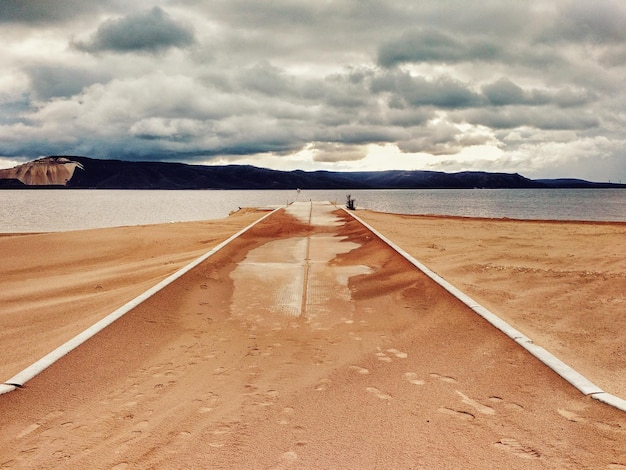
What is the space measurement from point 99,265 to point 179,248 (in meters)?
2.89

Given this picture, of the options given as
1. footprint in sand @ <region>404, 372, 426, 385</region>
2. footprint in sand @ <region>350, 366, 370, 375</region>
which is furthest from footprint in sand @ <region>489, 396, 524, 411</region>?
footprint in sand @ <region>350, 366, 370, 375</region>

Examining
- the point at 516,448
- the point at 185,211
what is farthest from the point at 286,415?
the point at 185,211

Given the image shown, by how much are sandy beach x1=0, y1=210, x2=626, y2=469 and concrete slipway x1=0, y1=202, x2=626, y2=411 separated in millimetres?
121

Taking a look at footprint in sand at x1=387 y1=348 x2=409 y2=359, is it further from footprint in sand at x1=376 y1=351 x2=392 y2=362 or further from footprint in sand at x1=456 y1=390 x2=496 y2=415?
footprint in sand at x1=456 y1=390 x2=496 y2=415

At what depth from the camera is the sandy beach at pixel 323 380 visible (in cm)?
308

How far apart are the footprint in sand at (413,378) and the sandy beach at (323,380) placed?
0.14 ft

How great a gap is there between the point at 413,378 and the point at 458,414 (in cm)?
74

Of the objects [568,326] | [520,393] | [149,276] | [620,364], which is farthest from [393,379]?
[149,276]

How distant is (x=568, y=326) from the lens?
20.4 feet

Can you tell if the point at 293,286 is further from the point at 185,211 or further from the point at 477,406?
the point at 185,211

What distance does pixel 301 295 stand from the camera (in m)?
7.52

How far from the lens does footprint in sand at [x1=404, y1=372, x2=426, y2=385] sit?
4170 mm

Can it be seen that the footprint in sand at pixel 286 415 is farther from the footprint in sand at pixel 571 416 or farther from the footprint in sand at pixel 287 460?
the footprint in sand at pixel 571 416

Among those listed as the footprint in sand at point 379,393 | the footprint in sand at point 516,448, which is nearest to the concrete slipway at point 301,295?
the footprint in sand at point 516,448
